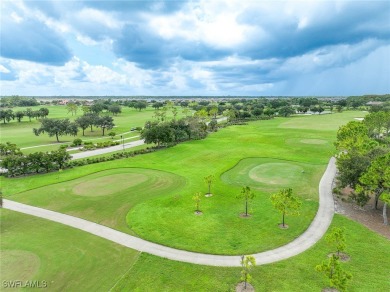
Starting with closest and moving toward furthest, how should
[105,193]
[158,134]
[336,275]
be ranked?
[336,275]
[105,193]
[158,134]

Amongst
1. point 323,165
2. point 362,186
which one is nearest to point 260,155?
point 323,165

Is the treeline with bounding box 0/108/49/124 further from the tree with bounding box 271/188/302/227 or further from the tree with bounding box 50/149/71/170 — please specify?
the tree with bounding box 271/188/302/227

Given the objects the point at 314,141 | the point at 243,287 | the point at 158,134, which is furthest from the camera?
the point at 314,141

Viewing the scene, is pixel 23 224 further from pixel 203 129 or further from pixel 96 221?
pixel 203 129

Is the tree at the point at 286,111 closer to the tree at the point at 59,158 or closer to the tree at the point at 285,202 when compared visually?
the tree at the point at 59,158

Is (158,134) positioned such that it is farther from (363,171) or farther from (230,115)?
(230,115)

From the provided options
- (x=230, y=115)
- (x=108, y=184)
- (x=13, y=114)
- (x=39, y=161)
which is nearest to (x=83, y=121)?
(x=39, y=161)

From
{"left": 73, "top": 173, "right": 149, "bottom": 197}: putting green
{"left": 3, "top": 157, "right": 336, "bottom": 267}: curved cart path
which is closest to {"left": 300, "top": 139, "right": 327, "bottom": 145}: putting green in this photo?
{"left": 3, "top": 157, "right": 336, "bottom": 267}: curved cart path
